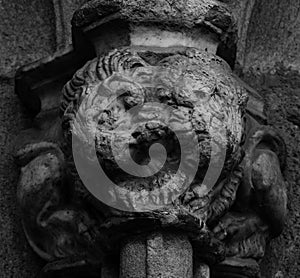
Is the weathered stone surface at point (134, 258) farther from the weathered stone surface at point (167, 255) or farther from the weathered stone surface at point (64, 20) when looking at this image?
the weathered stone surface at point (64, 20)

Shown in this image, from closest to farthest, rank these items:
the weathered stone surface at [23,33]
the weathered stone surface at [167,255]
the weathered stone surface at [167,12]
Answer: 1. the weathered stone surface at [167,255]
2. the weathered stone surface at [167,12]
3. the weathered stone surface at [23,33]

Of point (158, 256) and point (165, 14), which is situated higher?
point (165, 14)

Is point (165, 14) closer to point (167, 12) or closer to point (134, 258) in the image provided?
point (167, 12)

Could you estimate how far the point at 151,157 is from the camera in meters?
1.99

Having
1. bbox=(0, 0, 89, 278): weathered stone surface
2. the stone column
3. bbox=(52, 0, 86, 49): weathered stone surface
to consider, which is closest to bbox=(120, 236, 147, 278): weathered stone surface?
the stone column

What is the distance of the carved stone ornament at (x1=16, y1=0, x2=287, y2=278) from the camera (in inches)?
78.2

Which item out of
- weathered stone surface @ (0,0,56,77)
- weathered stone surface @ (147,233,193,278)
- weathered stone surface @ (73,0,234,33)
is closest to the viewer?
weathered stone surface @ (147,233,193,278)

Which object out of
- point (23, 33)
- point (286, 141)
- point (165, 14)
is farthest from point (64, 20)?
point (286, 141)

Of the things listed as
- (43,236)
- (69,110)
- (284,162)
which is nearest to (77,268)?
(43,236)

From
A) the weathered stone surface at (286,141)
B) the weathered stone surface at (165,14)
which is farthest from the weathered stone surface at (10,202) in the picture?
the weathered stone surface at (286,141)

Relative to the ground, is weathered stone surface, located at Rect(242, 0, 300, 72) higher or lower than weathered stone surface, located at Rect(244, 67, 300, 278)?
higher

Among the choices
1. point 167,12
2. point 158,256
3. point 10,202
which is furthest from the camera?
point 10,202

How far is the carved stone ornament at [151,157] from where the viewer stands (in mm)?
1986

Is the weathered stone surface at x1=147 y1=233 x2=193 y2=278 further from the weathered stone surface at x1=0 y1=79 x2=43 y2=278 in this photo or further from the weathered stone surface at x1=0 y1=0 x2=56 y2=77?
the weathered stone surface at x1=0 y1=0 x2=56 y2=77
